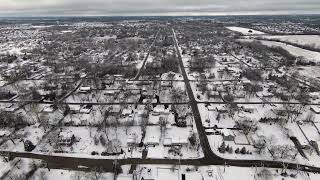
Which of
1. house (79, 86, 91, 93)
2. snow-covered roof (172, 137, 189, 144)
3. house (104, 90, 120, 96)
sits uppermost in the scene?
house (79, 86, 91, 93)

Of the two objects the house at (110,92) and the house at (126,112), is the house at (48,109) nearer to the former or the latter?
the house at (110,92)

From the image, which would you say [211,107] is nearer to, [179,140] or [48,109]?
[179,140]

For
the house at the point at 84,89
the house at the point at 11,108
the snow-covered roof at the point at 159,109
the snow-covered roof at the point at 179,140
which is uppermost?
the house at the point at 84,89

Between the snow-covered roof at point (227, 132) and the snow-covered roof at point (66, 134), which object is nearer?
the snow-covered roof at point (66, 134)

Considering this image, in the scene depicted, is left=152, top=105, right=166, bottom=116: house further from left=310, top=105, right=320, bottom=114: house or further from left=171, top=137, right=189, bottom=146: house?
left=310, top=105, right=320, bottom=114: house

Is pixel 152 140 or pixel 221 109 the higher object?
pixel 221 109

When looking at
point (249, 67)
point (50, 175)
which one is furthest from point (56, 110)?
point (249, 67)

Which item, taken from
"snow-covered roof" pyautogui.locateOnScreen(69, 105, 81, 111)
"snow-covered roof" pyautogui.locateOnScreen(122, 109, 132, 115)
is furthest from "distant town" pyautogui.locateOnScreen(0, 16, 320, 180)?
"snow-covered roof" pyautogui.locateOnScreen(122, 109, 132, 115)

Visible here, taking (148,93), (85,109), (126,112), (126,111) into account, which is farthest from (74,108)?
(148,93)

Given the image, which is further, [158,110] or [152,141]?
[158,110]

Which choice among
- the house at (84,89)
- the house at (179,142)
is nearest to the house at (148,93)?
the house at (84,89)

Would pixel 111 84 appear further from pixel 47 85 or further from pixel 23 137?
pixel 23 137
